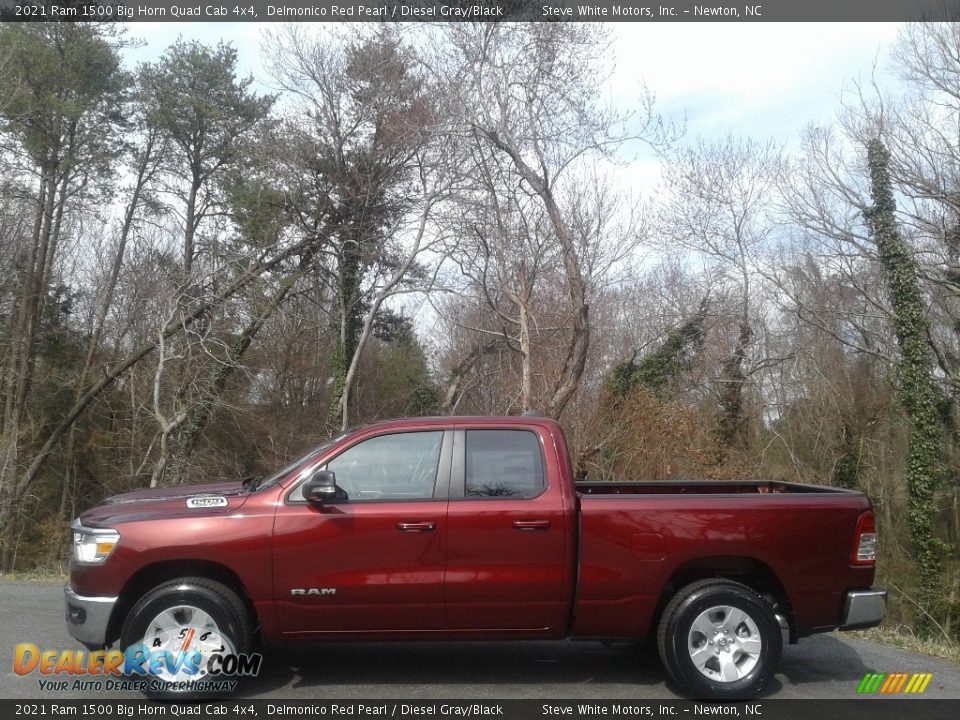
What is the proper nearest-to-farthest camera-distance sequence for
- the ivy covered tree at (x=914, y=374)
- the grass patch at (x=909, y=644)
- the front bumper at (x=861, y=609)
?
the front bumper at (x=861, y=609) → the grass patch at (x=909, y=644) → the ivy covered tree at (x=914, y=374)

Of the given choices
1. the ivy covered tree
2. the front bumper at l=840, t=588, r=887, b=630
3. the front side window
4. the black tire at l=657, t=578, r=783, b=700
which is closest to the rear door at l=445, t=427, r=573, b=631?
the front side window

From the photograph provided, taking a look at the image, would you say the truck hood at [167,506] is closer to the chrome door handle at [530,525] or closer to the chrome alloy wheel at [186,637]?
the chrome alloy wheel at [186,637]

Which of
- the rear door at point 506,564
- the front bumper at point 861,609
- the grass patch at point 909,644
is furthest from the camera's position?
the grass patch at point 909,644

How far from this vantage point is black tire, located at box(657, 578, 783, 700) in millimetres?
5723

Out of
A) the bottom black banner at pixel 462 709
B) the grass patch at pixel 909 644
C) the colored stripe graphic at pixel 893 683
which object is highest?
the bottom black banner at pixel 462 709

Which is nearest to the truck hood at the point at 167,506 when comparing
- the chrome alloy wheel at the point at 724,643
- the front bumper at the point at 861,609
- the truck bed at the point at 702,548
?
the truck bed at the point at 702,548

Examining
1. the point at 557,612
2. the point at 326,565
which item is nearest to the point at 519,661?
the point at 557,612

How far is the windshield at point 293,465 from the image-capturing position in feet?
19.7

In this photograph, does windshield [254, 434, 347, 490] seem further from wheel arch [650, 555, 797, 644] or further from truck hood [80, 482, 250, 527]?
wheel arch [650, 555, 797, 644]

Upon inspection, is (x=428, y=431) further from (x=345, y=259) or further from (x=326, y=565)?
(x=345, y=259)

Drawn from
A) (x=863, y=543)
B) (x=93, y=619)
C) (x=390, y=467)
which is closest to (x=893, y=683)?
(x=863, y=543)

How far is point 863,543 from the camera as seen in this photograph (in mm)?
5934

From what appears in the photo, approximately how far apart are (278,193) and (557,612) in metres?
22.6

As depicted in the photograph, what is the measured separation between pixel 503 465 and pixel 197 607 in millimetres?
2217
